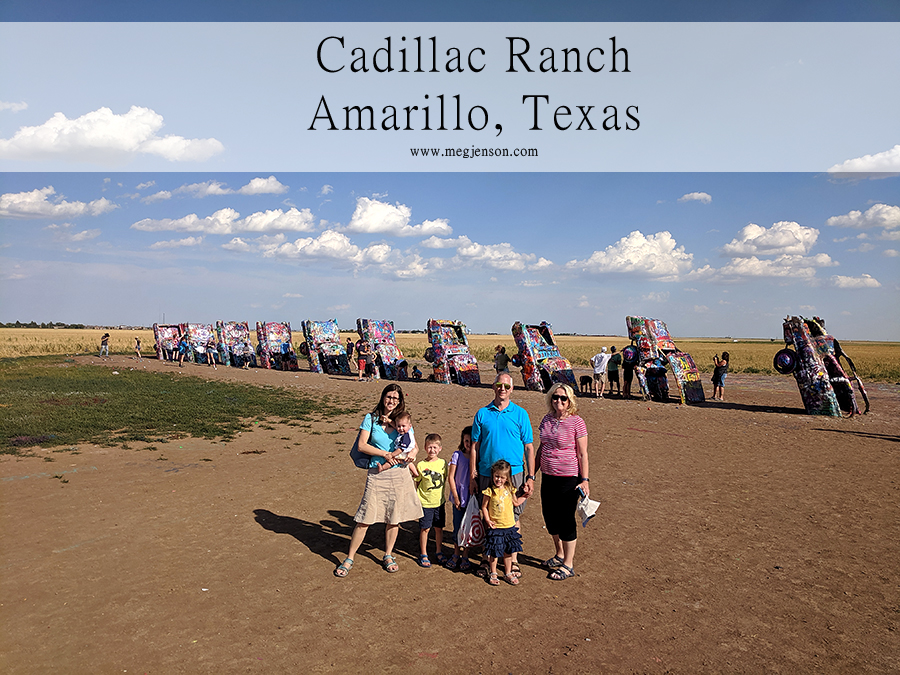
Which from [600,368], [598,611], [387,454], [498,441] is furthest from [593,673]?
[600,368]

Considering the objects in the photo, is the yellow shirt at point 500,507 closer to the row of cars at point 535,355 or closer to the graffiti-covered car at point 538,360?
the row of cars at point 535,355

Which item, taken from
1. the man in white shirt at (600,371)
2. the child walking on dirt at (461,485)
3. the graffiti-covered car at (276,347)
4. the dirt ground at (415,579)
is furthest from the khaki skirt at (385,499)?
the graffiti-covered car at (276,347)

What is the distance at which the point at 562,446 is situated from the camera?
547 cm

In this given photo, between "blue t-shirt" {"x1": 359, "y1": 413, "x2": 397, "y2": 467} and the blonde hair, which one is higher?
the blonde hair

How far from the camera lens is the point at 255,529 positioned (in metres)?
6.99

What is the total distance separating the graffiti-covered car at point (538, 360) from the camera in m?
22.7

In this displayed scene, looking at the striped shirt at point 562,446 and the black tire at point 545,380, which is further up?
the striped shirt at point 562,446

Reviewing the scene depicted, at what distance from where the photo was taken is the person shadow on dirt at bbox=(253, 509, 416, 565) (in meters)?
6.33

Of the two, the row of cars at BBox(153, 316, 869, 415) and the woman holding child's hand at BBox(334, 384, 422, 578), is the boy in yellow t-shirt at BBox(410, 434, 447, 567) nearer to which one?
the woman holding child's hand at BBox(334, 384, 422, 578)

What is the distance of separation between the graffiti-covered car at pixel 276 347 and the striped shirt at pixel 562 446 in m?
31.8

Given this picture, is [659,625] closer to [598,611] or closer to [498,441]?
[598,611]

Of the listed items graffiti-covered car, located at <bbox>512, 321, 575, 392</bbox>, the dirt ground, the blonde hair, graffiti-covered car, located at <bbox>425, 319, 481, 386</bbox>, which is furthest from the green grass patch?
the blonde hair

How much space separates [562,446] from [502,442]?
587 mm

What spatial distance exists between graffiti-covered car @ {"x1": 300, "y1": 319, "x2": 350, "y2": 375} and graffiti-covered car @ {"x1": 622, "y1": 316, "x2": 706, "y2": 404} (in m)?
17.0
